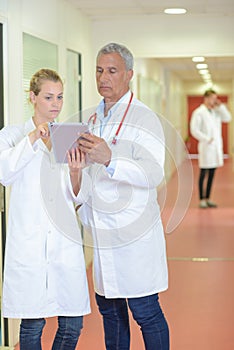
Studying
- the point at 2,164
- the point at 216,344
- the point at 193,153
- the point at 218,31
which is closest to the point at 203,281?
the point at 216,344

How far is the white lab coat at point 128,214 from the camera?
9.02 ft

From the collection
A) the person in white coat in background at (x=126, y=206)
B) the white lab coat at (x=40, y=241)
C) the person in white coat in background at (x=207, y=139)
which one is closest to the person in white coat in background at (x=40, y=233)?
the white lab coat at (x=40, y=241)

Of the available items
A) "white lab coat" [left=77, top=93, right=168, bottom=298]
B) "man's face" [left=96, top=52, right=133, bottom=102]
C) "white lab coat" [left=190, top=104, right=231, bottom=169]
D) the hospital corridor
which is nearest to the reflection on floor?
the hospital corridor

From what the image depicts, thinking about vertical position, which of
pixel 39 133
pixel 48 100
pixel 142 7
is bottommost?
pixel 39 133

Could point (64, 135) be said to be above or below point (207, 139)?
below

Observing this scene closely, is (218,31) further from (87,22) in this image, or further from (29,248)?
(29,248)

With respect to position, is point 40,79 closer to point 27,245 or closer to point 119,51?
point 119,51

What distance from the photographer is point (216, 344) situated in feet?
12.6

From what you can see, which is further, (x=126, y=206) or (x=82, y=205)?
(x=82, y=205)

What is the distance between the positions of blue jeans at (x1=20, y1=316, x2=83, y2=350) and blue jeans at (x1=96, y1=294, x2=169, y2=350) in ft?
0.62

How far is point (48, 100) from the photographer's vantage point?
9.20 ft

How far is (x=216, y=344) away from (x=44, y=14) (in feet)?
7.44

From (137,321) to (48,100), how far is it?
99 centimetres

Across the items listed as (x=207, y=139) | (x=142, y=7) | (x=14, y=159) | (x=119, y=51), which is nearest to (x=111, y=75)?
(x=119, y=51)
